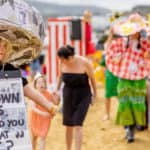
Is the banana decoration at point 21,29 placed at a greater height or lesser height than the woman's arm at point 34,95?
greater

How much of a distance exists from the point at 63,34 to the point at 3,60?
6313 millimetres

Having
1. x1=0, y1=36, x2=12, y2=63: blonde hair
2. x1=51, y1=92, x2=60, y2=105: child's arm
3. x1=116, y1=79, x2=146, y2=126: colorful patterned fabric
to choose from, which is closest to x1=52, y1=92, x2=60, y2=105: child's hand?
x1=51, y1=92, x2=60, y2=105: child's arm

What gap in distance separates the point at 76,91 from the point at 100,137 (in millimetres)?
1790

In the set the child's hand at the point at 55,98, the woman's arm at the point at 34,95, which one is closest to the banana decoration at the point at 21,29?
the woman's arm at the point at 34,95

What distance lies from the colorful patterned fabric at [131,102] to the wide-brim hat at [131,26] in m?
0.60

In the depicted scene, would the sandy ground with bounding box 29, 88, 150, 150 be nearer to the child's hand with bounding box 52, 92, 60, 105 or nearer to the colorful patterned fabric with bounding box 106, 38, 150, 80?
the colorful patterned fabric with bounding box 106, 38, 150, 80

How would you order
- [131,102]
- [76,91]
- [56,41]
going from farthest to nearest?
[56,41]
[131,102]
[76,91]

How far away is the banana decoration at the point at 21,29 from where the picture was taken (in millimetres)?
4102

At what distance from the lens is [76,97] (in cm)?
700

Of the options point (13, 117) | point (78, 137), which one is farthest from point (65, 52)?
point (13, 117)

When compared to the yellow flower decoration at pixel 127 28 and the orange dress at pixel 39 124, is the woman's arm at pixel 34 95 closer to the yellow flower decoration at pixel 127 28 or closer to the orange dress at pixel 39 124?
the orange dress at pixel 39 124

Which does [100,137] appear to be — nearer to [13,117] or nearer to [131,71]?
[131,71]

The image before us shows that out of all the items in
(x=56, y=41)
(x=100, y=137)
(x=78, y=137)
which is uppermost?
(x=56, y=41)

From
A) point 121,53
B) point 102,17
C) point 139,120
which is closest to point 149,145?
point 139,120
